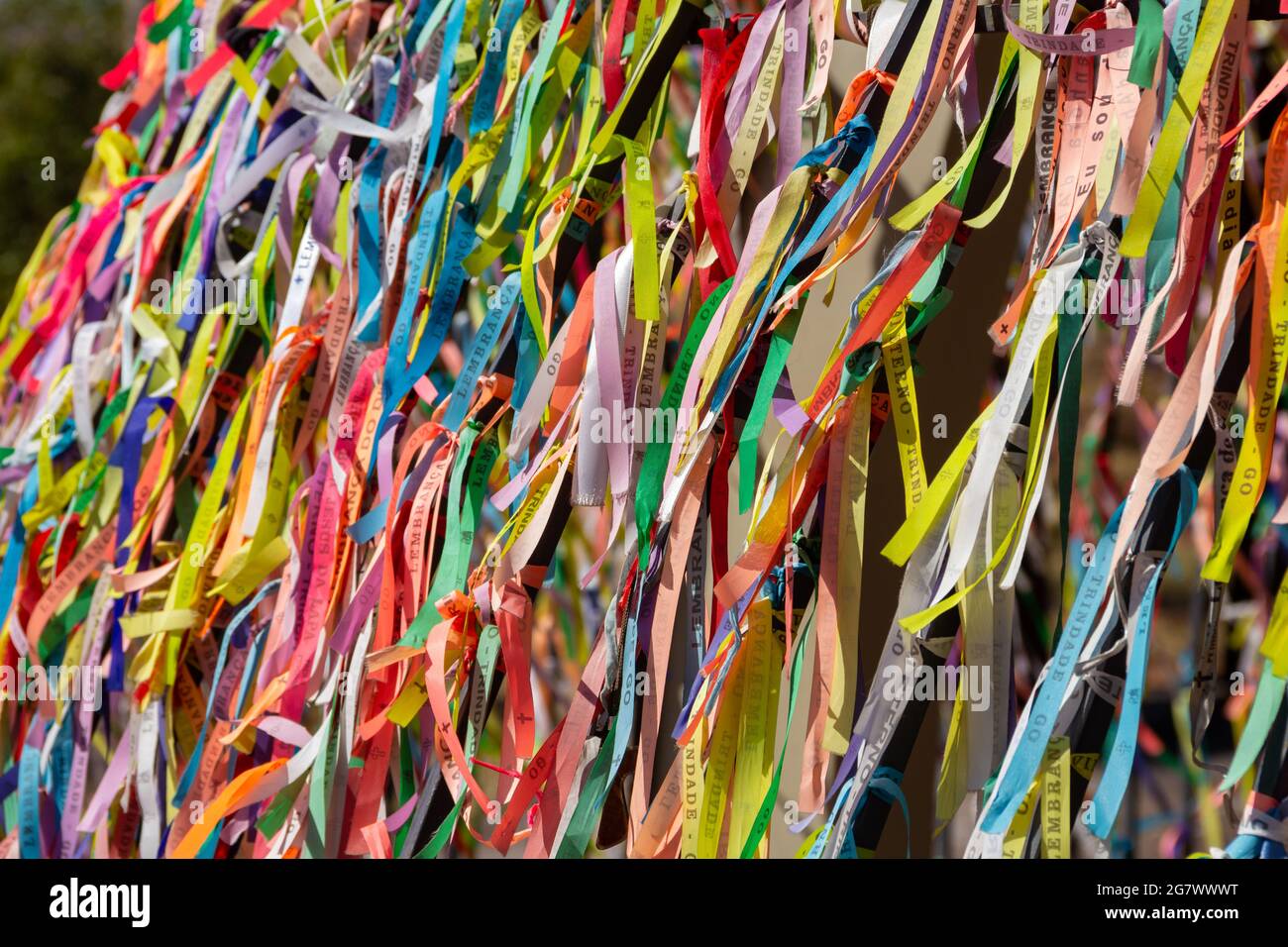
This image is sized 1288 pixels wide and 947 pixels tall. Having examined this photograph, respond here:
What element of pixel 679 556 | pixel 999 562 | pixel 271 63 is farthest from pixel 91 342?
pixel 999 562

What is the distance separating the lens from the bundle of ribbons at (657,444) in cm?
46

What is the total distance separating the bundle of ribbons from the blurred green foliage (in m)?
4.43

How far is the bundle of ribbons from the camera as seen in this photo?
0.46 m

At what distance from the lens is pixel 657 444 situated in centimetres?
58

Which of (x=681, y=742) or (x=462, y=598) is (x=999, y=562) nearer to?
(x=681, y=742)

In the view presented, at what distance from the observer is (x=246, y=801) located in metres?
0.67

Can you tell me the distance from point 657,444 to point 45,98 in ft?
18.1

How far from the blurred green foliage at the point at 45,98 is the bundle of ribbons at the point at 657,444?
4.43 m

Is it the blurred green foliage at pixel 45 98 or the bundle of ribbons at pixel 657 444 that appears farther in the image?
the blurred green foliage at pixel 45 98

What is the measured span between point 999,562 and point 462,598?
0.25m

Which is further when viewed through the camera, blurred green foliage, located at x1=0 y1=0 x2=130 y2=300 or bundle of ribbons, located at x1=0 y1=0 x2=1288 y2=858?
blurred green foliage, located at x1=0 y1=0 x2=130 y2=300

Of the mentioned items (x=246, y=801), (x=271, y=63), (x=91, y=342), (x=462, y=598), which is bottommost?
(x=246, y=801)

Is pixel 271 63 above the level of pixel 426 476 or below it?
above
